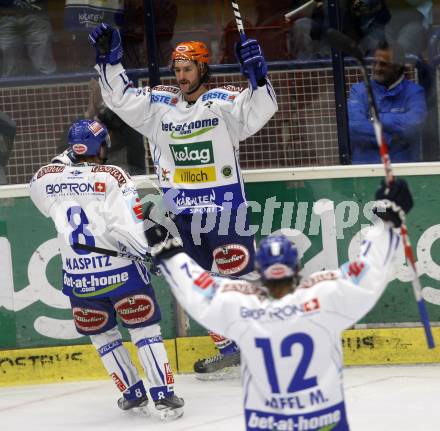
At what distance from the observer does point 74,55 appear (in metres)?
7.16

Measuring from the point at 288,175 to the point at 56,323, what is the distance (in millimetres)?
1597

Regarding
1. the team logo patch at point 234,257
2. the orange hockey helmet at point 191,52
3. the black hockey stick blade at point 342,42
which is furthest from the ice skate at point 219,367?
the black hockey stick blade at point 342,42

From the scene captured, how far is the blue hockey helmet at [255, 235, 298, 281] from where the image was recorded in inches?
162

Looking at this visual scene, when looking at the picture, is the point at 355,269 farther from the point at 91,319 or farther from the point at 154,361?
the point at 91,319

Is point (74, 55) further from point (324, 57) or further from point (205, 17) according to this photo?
point (324, 57)

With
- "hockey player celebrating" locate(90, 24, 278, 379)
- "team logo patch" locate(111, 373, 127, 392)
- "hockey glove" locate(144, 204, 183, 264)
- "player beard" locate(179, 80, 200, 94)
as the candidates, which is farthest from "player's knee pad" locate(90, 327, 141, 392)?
"hockey glove" locate(144, 204, 183, 264)

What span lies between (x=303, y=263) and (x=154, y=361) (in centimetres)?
127

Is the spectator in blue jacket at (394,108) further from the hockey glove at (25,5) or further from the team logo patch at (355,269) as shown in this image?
the team logo patch at (355,269)

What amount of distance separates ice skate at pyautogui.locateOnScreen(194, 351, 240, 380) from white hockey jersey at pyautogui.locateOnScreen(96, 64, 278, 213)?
0.86m

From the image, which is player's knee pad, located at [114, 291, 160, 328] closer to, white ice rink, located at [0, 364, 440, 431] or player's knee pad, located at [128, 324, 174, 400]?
player's knee pad, located at [128, 324, 174, 400]

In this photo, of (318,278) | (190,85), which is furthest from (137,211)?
(318,278)

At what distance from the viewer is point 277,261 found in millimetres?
4125

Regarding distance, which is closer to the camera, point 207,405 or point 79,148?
point 79,148

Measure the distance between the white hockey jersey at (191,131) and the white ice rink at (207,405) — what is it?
1.07m
